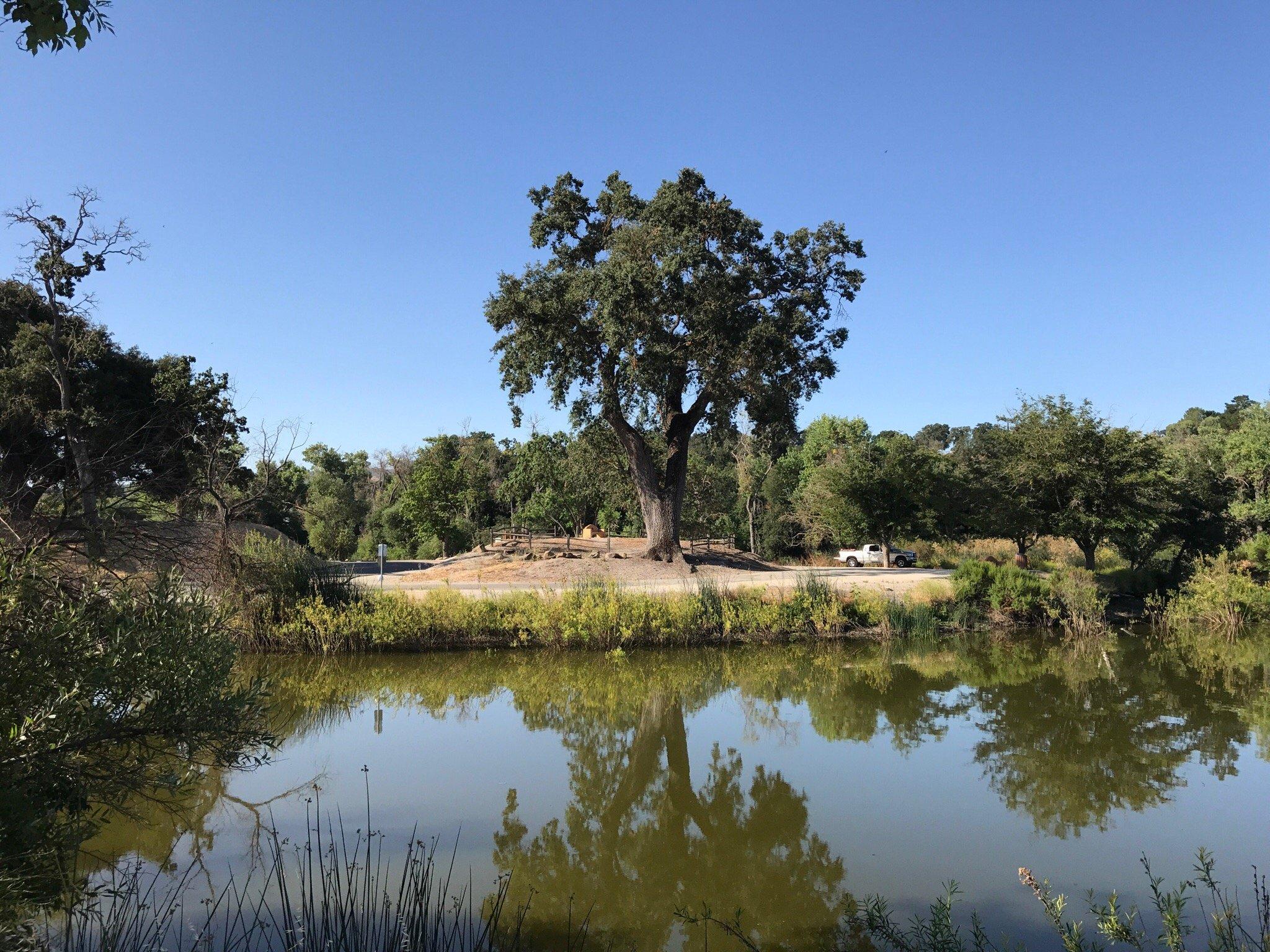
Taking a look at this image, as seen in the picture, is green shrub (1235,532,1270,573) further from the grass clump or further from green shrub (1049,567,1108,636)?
green shrub (1049,567,1108,636)

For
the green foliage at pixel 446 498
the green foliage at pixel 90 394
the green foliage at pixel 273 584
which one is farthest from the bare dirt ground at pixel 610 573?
the green foliage at pixel 446 498

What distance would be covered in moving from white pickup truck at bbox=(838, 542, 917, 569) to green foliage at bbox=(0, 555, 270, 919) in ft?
111

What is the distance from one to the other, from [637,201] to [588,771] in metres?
23.9

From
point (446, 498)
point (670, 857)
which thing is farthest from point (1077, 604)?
point (446, 498)

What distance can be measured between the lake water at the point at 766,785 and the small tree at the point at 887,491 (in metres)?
14.5

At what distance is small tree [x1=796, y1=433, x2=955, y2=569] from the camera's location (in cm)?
2950

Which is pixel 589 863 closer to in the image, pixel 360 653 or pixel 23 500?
pixel 23 500

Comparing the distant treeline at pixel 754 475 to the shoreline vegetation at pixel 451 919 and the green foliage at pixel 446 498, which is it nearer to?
the green foliage at pixel 446 498

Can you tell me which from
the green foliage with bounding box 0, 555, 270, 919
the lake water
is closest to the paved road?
the lake water

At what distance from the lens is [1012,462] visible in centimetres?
2548

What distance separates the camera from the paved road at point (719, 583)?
20161 millimetres

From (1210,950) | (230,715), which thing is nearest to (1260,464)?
→ (1210,950)

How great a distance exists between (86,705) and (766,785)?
6550 mm

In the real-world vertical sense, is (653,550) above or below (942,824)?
above
